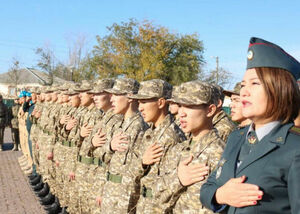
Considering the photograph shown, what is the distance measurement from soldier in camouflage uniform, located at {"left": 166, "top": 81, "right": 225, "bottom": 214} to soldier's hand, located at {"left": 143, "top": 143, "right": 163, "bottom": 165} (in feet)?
1.20

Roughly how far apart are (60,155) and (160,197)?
16.9ft

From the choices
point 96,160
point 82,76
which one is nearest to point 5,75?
point 82,76

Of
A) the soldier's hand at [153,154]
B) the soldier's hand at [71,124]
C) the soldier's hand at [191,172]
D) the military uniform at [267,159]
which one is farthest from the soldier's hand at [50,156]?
the military uniform at [267,159]

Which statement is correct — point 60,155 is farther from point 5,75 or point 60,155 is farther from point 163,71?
point 5,75

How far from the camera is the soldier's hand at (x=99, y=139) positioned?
5521 millimetres

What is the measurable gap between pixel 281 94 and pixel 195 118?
4.54 feet

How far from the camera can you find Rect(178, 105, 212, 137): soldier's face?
128 inches

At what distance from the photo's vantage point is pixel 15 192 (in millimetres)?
9562

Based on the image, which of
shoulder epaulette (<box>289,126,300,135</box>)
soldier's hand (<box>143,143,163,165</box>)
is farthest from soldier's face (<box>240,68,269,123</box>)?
soldier's hand (<box>143,143,163,165</box>)

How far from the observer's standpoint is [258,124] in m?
2.09

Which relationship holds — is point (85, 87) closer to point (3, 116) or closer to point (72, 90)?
point (72, 90)

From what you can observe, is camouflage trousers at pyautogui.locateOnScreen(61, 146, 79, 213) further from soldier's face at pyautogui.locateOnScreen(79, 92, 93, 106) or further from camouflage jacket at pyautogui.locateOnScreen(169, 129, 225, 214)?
camouflage jacket at pyautogui.locateOnScreen(169, 129, 225, 214)

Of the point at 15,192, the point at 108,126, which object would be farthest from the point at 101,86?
the point at 15,192

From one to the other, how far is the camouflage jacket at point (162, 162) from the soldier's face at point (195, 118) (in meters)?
0.24
